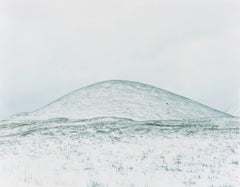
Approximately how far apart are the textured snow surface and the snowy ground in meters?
19.4

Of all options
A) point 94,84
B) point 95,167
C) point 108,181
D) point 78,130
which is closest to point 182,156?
point 95,167

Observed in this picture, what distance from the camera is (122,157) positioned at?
25234 millimetres

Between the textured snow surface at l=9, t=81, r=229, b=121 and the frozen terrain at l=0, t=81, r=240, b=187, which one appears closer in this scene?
the frozen terrain at l=0, t=81, r=240, b=187

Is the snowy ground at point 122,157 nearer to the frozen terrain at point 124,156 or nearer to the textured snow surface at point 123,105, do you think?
the frozen terrain at point 124,156

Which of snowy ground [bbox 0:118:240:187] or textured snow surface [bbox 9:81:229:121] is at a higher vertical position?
textured snow surface [bbox 9:81:229:121]

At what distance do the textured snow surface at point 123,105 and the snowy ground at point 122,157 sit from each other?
19.4 m

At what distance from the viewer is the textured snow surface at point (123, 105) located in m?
58.2

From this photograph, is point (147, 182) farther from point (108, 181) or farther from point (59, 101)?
point (59, 101)

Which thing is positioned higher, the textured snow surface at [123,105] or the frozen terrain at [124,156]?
the textured snow surface at [123,105]

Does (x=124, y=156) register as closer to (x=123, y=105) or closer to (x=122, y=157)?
(x=122, y=157)

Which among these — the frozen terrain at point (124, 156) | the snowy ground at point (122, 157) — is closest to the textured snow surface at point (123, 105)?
the frozen terrain at point (124, 156)

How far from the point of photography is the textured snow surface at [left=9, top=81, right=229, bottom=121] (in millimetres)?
58156

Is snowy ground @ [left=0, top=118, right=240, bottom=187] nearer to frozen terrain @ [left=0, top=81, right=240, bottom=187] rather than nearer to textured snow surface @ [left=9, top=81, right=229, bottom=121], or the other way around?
frozen terrain @ [left=0, top=81, right=240, bottom=187]

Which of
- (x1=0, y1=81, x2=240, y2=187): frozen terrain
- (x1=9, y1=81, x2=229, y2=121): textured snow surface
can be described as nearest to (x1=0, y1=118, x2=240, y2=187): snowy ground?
(x1=0, y1=81, x2=240, y2=187): frozen terrain
